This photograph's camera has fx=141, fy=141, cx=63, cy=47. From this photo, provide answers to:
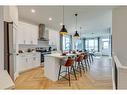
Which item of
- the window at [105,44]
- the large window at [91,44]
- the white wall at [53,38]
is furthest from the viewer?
the large window at [91,44]

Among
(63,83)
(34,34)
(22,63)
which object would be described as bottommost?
(63,83)

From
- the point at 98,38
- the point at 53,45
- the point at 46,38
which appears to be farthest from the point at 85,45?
the point at 46,38

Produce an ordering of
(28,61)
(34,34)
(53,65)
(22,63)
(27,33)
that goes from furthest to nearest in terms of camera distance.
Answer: (34,34) → (27,33) → (28,61) → (22,63) → (53,65)

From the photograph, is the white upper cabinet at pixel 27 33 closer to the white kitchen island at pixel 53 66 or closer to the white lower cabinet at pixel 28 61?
the white lower cabinet at pixel 28 61

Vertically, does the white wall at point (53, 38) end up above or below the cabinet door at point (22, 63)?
above

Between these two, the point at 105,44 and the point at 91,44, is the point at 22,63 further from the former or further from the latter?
the point at 91,44

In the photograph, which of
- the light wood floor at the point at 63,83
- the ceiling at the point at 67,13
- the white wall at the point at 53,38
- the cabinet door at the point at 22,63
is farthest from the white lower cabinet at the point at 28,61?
the white wall at the point at 53,38

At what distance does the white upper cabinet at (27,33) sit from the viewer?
6.73m

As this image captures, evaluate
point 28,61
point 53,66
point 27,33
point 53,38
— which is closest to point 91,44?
point 53,38

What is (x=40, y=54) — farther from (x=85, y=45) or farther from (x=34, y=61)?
(x=85, y=45)

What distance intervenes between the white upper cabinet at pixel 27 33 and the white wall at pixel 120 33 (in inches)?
167

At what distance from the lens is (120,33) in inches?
206

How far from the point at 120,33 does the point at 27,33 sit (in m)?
4.50
